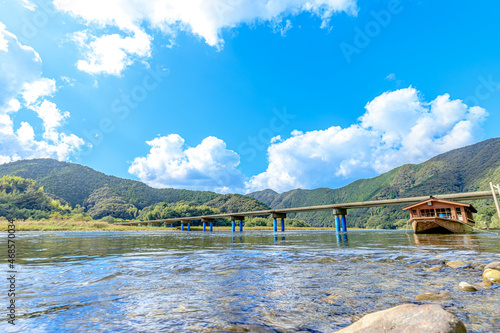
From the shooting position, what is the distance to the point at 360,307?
4.22 m

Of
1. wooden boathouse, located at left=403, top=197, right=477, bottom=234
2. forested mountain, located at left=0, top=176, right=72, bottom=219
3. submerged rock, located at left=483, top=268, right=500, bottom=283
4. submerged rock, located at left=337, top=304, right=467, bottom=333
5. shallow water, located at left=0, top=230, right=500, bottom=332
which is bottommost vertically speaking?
shallow water, located at left=0, top=230, right=500, bottom=332

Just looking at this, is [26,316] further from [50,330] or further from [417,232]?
[417,232]

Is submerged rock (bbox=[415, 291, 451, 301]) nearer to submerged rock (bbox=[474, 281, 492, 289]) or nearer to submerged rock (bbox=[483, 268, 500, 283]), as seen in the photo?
submerged rock (bbox=[474, 281, 492, 289])

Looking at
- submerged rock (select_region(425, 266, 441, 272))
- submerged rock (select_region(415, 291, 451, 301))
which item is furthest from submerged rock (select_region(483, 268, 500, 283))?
submerged rock (select_region(415, 291, 451, 301))

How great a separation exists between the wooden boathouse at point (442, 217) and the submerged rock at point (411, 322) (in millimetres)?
34943

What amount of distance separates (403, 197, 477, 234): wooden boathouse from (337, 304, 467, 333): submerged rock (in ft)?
115

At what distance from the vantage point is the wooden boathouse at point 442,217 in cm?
3066

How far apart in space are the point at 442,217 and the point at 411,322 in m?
37.8

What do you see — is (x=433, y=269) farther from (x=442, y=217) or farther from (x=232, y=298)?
(x=442, y=217)

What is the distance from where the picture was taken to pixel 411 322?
2883 millimetres

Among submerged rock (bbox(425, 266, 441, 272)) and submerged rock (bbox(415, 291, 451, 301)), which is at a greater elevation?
submerged rock (bbox(415, 291, 451, 301))

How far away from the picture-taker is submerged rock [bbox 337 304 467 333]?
9.00 feet

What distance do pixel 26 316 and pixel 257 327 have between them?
3951 millimetres

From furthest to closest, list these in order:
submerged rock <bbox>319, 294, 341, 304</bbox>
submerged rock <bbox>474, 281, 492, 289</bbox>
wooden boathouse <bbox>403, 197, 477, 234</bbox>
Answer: wooden boathouse <bbox>403, 197, 477, 234</bbox> → submerged rock <bbox>474, 281, 492, 289</bbox> → submerged rock <bbox>319, 294, 341, 304</bbox>
